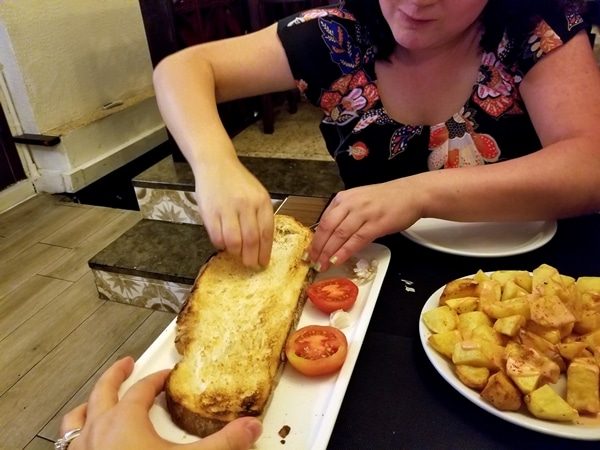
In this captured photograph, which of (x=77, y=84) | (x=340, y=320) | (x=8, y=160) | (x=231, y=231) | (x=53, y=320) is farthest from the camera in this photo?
(x=77, y=84)

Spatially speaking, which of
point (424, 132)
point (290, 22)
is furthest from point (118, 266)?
point (424, 132)

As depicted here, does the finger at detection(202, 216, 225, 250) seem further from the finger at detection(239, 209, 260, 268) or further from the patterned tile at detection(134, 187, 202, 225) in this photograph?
the patterned tile at detection(134, 187, 202, 225)

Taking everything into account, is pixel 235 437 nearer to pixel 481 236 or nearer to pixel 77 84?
pixel 481 236

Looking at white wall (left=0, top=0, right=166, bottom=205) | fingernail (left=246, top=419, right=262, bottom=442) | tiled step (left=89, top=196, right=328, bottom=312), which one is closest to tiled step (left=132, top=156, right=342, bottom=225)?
tiled step (left=89, top=196, right=328, bottom=312)

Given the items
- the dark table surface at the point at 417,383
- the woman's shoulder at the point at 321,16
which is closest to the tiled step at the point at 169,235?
the woman's shoulder at the point at 321,16

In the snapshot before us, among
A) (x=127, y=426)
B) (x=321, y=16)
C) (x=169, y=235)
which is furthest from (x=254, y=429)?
(x=169, y=235)

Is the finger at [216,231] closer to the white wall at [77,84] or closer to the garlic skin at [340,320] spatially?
the garlic skin at [340,320]
